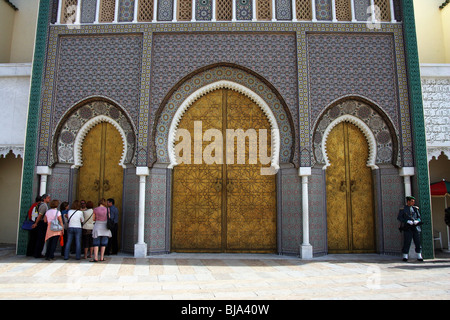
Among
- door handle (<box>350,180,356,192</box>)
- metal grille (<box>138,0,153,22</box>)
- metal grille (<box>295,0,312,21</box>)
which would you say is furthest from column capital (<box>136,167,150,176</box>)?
metal grille (<box>295,0,312,21</box>)

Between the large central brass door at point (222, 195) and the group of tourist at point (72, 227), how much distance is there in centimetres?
119

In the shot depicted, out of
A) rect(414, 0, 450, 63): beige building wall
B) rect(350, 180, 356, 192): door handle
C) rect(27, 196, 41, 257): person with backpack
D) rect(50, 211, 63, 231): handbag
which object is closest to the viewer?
→ rect(50, 211, 63, 231): handbag

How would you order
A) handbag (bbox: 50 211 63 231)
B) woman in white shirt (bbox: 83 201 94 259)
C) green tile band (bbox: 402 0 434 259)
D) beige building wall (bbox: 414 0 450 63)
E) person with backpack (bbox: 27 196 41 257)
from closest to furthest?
handbag (bbox: 50 211 63 231)
woman in white shirt (bbox: 83 201 94 259)
person with backpack (bbox: 27 196 41 257)
green tile band (bbox: 402 0 434 259)
beige building wall (bbox: 414 0 450 63)

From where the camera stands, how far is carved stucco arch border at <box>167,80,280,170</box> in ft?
20.7

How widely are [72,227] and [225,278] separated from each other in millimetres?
2813

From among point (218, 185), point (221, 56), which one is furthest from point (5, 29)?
point (218, 185)

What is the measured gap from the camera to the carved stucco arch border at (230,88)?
6312 mm

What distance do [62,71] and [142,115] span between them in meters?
1.80

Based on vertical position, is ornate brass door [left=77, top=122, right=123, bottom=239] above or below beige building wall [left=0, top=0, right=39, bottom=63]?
below

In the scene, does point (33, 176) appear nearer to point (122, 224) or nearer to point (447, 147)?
point (122, 224)

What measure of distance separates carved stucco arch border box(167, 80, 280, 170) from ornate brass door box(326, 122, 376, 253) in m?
1.02

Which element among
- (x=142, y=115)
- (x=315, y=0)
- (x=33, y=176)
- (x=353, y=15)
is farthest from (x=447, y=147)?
(x=33, y=176)

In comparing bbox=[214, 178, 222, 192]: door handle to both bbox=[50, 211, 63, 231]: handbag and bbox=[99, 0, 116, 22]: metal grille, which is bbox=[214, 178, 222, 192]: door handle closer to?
bbox=[50, 211, 63, 231]: handbag

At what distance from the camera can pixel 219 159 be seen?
21.1 ft
